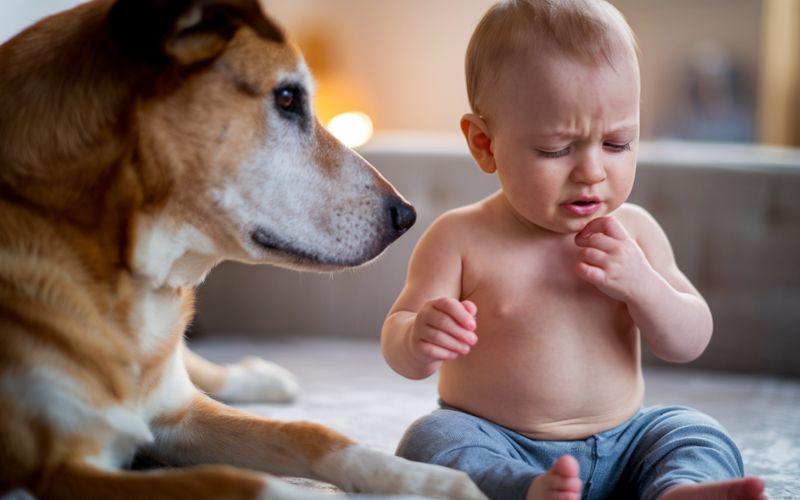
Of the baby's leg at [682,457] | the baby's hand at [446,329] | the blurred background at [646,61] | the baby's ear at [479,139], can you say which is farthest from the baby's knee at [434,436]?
the blurred background at [646,61]

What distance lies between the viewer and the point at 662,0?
4668 mm

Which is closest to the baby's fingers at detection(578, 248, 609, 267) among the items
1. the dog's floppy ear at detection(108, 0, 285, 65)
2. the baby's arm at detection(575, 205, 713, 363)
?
the baby's arm at detection(575, 205, 713, 363)

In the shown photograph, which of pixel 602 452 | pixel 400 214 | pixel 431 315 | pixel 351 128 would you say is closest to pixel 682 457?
pixel 602 452

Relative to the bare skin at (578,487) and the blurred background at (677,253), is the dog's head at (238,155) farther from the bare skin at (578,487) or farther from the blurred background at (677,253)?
the blurred background at (677,253)

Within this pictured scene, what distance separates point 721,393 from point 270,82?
1.09 meters

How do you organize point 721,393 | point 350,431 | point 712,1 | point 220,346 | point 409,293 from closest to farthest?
point 409,293 → point 350,431 → point 721,393 → point 220,346 → point 712,1

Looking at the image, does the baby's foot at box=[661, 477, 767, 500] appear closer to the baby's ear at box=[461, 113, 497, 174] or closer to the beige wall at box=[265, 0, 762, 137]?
the baby's ear at box=[461, 113, 497, 174]

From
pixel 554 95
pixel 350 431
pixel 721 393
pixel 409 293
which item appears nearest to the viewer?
pixel 554 95

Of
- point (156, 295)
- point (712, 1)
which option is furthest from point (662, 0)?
point (156, 295)

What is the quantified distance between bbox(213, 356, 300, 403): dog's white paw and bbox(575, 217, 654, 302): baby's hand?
65 cm

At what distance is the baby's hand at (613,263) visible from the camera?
3.59ft

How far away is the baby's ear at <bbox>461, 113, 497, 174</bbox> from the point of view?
119 cm

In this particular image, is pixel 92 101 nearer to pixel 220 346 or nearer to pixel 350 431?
pixel 350 431

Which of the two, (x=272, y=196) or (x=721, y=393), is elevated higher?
(x=272, y=196)
